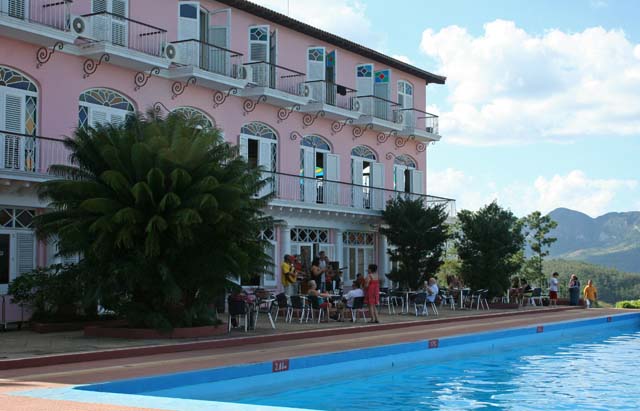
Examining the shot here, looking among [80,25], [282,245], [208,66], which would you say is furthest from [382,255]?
[80,25]

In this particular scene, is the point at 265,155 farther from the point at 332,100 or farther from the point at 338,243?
the point at 338,243

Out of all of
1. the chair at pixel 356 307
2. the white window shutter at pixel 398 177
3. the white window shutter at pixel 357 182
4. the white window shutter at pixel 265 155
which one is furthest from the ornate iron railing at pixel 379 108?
the chair at pixel 356 307

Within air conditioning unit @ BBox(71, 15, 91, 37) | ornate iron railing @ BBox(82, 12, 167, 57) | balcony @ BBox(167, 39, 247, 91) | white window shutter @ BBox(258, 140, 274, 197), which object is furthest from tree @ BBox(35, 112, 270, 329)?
white window shutter @ BBox(258, 140, 274, 197)

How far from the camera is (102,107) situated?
2270 centimetres

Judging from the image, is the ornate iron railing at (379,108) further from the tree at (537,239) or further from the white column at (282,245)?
the tree at (537,239)

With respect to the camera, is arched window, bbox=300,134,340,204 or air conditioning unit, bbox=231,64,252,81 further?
arched window, bbox=300,134,340,204

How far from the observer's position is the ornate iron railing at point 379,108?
32.4 metres

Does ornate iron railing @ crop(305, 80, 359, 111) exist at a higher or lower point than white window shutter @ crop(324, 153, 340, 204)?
higher

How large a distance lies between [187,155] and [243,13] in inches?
468

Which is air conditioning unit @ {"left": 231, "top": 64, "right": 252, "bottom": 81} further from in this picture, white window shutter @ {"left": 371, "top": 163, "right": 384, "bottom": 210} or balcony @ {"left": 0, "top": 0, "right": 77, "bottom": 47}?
white window shutter @ {"left": 371, "top": 163, "right": 384, "bottom": 210}

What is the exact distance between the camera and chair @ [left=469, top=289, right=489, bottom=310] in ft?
93.8

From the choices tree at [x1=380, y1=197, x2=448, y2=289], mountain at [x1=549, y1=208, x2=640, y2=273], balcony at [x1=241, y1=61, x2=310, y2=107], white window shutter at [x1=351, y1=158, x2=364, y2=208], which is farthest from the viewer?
mountain at [x1=549, y1=208, x2=640, y2=273]

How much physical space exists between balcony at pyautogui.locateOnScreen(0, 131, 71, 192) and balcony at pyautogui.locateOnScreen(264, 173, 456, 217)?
7.45m

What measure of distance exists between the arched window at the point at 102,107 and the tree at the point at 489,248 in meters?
13.1
